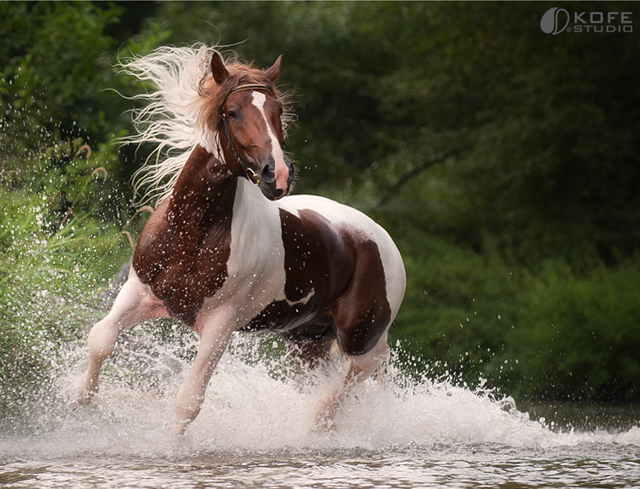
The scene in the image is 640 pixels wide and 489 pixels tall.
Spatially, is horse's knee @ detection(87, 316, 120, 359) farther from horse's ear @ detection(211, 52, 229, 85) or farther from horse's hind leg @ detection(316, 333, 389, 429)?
horse's hind leg @ detection(316, 333, 389, 429)

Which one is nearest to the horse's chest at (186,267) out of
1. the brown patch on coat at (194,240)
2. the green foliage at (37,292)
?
the brown patch on coat at (194,240)

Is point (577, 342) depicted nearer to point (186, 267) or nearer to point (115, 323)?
point (186, 267)

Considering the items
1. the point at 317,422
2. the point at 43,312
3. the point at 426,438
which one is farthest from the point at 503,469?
the point at 43,312

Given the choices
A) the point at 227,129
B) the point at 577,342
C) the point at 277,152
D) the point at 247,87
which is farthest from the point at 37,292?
the point at 577,342

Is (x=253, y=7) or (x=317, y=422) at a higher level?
(x=253, y=7)

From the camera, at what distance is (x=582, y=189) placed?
1361 centimetres

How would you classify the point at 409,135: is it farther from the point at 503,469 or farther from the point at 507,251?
the point at 503,469

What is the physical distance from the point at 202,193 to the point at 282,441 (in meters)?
1.52

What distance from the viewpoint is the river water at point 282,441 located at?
3920 mm

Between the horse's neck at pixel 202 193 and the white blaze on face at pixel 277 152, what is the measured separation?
0.38 m

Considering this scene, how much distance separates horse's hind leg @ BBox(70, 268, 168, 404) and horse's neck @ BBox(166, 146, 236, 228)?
0.41m

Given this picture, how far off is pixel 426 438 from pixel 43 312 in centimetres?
253

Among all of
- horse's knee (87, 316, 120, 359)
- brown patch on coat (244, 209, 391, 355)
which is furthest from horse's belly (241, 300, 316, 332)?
horse's knee (87, 316, 120, 359)

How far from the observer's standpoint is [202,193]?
14.7 feet
